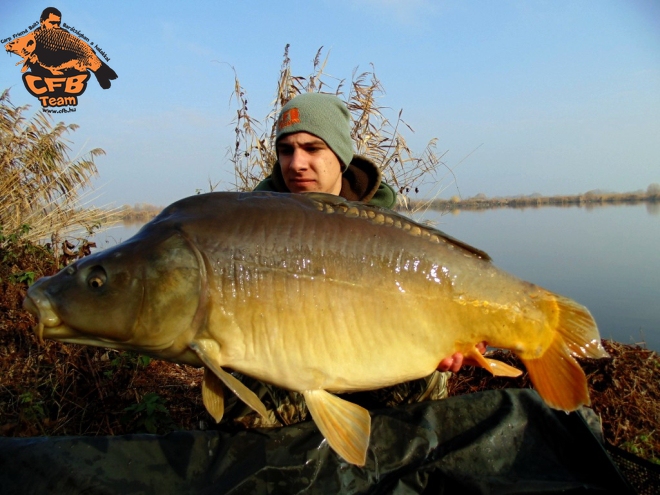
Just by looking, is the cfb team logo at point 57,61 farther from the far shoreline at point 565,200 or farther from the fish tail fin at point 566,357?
the far shoreline at point 565,200

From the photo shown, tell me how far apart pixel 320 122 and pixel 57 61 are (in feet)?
24.6

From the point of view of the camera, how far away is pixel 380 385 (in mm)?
1520

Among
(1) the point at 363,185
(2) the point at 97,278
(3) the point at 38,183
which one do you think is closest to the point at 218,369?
(2) the point at 97,278

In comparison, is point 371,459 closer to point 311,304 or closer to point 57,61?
point 311,304

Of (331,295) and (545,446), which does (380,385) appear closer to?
(331,295)

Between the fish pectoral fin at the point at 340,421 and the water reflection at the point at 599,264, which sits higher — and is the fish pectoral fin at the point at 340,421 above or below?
above

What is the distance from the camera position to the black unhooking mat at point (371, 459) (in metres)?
1.43

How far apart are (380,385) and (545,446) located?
2.37 feet

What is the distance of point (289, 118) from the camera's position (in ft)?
7.92

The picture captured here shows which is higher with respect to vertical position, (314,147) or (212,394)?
(314,147)

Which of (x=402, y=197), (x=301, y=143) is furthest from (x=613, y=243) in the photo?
(x=301, y=143)

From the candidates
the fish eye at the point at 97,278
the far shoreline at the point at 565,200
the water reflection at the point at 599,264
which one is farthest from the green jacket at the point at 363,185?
the far shoreline at the point at 565,200

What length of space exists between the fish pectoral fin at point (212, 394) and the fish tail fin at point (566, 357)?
1013 mm

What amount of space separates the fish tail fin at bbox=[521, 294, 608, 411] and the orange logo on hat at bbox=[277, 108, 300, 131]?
1.49 meters
